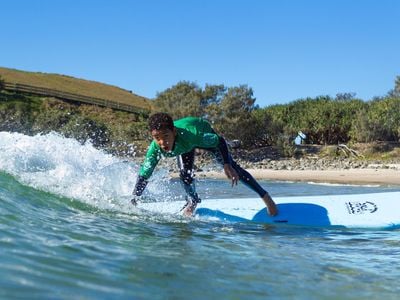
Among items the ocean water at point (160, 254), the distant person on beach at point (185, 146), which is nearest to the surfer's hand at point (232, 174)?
the distant person on beach at point (185, 146)

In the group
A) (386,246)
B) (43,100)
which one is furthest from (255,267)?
(43,100)

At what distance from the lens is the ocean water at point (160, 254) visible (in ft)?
10.00

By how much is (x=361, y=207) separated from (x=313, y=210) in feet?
1.95

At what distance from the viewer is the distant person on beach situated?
568 centimetres

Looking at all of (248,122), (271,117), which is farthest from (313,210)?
(271,117)

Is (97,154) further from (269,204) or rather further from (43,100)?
(43,100)

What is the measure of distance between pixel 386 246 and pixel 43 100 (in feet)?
144

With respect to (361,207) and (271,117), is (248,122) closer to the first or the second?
(271,117)

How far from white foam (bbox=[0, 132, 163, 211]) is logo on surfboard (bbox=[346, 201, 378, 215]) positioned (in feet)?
8.84

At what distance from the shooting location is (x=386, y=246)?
516 cm

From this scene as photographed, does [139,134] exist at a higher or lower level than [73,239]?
higher

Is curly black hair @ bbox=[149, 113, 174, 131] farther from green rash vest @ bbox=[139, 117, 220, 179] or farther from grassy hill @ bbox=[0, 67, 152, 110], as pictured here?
grassy hill @ bbox=[0, 67, 152, 110]

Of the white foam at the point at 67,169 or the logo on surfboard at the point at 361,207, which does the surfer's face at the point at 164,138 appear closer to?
Result: the white foam at the point at 67,169

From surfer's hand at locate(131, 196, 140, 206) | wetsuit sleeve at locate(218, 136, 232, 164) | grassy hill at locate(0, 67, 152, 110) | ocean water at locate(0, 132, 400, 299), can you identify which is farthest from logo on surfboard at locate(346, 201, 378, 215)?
grassy hill at locate(0, 67, 152, 110)
